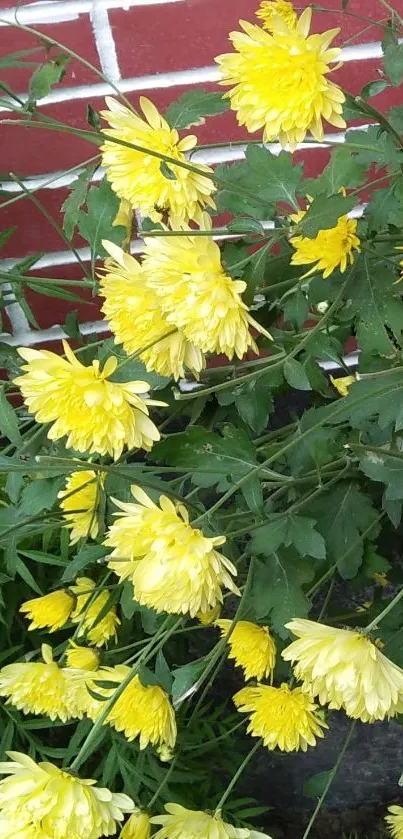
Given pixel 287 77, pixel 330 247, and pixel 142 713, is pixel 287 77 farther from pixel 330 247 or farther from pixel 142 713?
pixel 142 713

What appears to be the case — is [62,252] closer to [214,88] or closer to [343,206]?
[214,88]

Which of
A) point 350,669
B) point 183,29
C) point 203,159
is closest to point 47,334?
point 203,159

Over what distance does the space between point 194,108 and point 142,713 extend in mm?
498

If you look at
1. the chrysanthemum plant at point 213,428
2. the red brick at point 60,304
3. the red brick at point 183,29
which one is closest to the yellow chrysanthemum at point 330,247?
the chrysanthemum plant at point 213,428

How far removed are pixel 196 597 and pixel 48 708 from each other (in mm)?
273

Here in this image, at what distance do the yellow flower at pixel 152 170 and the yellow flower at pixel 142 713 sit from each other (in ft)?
1.24

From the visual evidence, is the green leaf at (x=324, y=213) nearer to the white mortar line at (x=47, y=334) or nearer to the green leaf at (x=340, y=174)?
Result: the green leaf at (x=340, y=174)

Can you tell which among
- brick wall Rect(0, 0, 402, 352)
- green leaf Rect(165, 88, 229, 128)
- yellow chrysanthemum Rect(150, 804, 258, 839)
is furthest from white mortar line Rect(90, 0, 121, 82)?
yellow chrysanthemum Rect(150, 804, 258, 839)

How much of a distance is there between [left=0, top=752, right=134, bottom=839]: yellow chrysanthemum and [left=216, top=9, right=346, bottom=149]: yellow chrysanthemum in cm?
45

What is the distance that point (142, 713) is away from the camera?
24.9 inches

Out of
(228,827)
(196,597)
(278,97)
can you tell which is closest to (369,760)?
(228,827)

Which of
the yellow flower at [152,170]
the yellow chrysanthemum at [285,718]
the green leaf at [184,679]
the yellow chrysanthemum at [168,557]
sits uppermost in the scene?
the yellow flower at [152,170]

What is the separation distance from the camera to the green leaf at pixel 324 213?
469 millimetres

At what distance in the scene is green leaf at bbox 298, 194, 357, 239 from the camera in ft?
1.54
